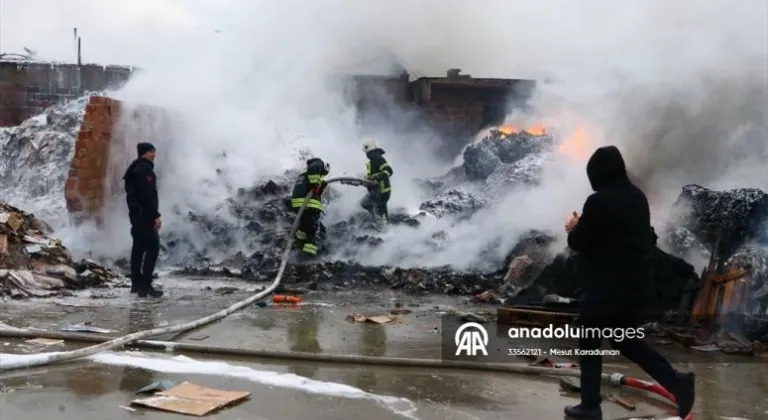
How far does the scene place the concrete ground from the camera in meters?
3.72

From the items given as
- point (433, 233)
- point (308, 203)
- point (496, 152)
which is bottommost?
point (433, 233)

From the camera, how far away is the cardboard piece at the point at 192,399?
3.60m

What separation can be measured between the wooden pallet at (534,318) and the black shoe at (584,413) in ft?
8.69

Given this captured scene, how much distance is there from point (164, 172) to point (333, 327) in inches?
Result: 242

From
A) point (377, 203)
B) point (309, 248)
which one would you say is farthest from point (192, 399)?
point (377, 203)

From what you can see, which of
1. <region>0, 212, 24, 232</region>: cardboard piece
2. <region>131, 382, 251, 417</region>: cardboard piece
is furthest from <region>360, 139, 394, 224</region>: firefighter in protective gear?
<region>131, 382, 251, 417</region>: cardboard piece

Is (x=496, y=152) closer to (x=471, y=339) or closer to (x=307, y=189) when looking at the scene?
(x=307, y=189)

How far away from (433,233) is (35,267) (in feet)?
Answer: 16.9

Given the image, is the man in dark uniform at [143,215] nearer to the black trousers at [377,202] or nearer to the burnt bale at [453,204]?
the black trousers at [377,202]

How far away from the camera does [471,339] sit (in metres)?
5.59

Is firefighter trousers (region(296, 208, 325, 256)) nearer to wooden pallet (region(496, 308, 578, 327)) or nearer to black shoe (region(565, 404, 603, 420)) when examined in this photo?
wooden pallet (region(496, 308, 578, 327))

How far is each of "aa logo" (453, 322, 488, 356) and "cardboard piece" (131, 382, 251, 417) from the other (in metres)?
1.97

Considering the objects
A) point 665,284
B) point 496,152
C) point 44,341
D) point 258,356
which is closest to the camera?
point 258,356

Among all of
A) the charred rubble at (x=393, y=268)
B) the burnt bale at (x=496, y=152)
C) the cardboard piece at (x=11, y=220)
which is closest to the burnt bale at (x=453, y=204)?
the charred rubble at (x=393, y=268)
